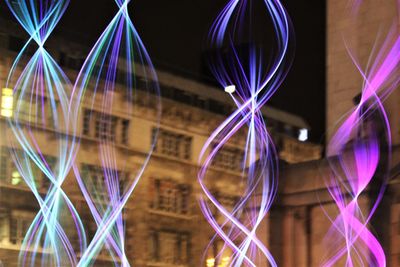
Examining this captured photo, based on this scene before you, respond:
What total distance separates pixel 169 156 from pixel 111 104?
4.82m

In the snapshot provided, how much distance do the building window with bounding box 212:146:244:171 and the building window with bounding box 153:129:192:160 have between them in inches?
64.8

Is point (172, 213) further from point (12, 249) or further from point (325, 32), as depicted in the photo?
point (325, 32)

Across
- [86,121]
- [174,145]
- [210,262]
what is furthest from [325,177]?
[174,145]

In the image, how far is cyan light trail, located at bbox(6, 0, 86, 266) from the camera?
34.1m

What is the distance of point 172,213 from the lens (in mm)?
40906

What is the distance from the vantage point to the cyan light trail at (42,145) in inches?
1344

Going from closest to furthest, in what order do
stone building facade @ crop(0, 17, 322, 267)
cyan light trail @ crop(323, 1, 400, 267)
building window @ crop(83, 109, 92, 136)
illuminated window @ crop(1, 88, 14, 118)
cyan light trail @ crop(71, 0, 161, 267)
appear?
cyan light trail @ crop(323, 1, 400, 267) < illuminated window @ crop(1, 88, 14, 118) < cyan light trail @ crop(71, 0, 161, 267) < stone building facade @ crop(0, 17, 322, 267) < building window @ crop(83, 109, 92, 136)

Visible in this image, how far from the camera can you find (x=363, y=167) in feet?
57.7

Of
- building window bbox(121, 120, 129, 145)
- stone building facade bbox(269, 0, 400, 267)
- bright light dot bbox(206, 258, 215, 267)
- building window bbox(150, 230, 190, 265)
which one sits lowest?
bright light dot bbox(206, 258, 215, 267)

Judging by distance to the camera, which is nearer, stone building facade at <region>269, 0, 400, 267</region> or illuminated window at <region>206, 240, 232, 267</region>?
stone building facade at <region>269, 0, 400, 267</region>

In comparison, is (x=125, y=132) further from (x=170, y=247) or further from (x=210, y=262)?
(x=210, y=262)

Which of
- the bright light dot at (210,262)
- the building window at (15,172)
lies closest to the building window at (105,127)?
the building window at (15,172)

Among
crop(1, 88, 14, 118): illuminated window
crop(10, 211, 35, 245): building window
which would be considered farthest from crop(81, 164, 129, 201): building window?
crop(1, 88, 14, 118): illuminated window

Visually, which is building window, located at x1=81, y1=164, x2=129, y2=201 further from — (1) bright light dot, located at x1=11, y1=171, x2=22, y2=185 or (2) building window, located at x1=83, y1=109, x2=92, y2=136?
(1) bright light dot, located at x1=11, y1=171, x2=22, y2=185
